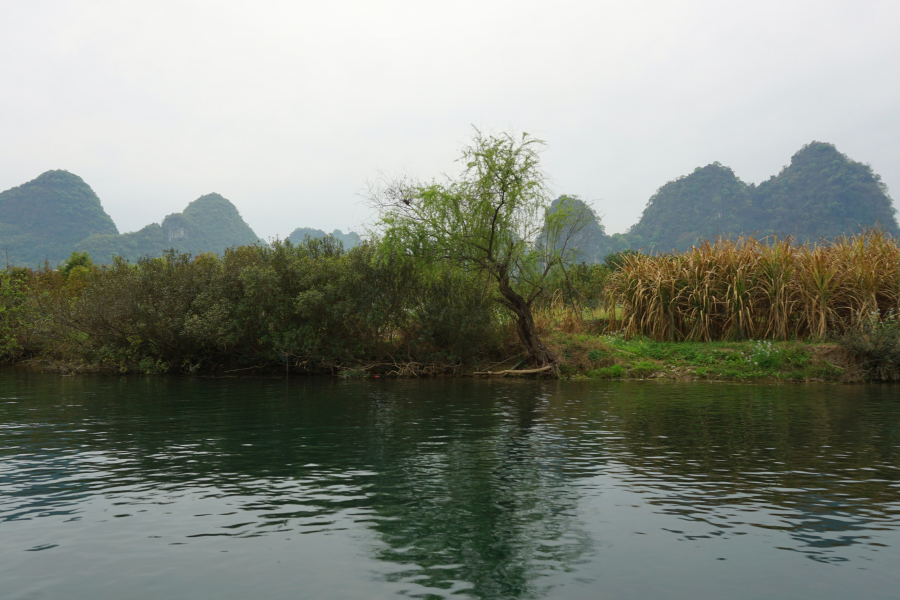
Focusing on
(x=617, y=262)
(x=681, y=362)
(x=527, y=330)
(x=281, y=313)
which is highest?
A: (x=617, y=262)

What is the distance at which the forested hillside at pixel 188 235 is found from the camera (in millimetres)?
126375

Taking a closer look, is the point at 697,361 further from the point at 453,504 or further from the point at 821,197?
the point at 821,197

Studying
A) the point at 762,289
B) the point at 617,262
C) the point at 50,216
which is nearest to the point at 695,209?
the point at 617,262

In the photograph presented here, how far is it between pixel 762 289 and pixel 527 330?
9.59 m

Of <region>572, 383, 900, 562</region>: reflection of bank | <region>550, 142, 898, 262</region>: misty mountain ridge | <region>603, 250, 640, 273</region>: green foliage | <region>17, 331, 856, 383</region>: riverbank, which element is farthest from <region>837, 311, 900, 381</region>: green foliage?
<region>550, 142, 898, 262</region>: misty mountain ridge

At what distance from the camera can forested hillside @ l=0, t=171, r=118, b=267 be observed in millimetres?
141875

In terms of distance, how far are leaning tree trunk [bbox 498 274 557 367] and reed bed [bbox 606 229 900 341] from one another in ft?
15.3

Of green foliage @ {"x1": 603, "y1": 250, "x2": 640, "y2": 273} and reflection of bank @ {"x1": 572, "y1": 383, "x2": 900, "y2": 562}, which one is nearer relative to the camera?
reflection of bank @ {"x1": 572, "y1": 383, "x2": 900, "y2": 562}

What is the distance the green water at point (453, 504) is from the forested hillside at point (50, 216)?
150365 mm

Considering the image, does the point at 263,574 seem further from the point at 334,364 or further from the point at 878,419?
the point at 334,364

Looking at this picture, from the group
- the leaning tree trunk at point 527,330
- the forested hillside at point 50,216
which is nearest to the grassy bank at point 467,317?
the leaning tree trunk at point 527,330

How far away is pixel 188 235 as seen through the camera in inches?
6358

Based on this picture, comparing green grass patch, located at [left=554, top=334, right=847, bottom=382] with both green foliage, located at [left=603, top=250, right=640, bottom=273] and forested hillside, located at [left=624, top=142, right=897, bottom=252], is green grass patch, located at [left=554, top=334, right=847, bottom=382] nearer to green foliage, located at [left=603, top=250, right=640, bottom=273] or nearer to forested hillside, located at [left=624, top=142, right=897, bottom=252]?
green foliage, located at [left=603, top=250, right=640, bottom=273]

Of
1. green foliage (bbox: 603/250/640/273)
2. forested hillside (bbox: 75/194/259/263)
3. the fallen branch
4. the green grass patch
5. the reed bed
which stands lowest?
the fallen branch
